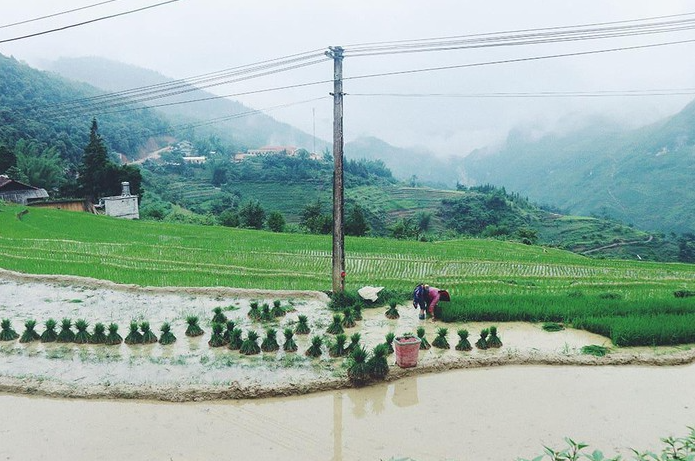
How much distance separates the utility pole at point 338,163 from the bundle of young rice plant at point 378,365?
13.4ft

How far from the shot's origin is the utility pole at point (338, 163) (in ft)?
37.7

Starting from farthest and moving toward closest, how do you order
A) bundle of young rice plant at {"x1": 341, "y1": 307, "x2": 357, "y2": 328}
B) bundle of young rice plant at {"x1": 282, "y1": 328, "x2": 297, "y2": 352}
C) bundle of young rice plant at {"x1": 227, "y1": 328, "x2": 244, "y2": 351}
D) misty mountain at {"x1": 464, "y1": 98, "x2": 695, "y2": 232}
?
1. misty mountain at {"x1": 464, "y1": 98, "x2": 695, "y2": 232}
2. bundle of young rice plant at {"x1": 341, "y1": 307, "x2": 357, "y2": 328}
3. bundle of young rice plant at {"x1": 227, "y1": 328, "x2": 244, "y2": 351}
4. bundle of young rice plant at {"x1": 282, "y1": 328, "x2": 297, "y2": 352}

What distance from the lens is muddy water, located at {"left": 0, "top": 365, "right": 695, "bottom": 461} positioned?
6.20m

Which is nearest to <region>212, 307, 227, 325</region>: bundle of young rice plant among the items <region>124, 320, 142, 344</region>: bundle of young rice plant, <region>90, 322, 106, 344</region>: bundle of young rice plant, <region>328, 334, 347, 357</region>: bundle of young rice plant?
<region>124, 320, 142, 344</region>: bundle of young rice plant

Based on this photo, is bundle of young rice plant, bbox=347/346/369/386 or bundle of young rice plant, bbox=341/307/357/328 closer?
bundle of young rice plant, bbox=347/346/369/386

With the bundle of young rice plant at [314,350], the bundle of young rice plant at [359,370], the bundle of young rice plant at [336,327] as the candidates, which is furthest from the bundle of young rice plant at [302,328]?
the bundle of young rice plant at [359,370]

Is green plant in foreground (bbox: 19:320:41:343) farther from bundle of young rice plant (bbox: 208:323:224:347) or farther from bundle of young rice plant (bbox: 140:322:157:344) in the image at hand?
bundle of young rice plant (bbox: 208:323:224:347)

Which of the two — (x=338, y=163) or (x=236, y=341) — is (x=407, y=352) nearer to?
(x=236, y=341)

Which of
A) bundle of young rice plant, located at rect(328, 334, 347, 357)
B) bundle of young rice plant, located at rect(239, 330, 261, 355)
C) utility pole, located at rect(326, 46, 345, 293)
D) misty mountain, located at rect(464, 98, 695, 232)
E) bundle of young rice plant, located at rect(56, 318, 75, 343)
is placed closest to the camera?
bundle of young rice plant, located at rect(328, 334, 347, 357)

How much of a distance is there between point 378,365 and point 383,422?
1209 millimetres

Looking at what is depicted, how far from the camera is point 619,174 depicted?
89.8 m

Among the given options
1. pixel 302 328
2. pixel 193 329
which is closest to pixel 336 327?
pixel 302 328

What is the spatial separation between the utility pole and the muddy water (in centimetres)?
432

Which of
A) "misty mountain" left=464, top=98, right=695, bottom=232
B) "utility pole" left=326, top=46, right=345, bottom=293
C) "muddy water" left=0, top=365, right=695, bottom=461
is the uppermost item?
"misty mountain" left=464, top=98, right=695, bottom=232
